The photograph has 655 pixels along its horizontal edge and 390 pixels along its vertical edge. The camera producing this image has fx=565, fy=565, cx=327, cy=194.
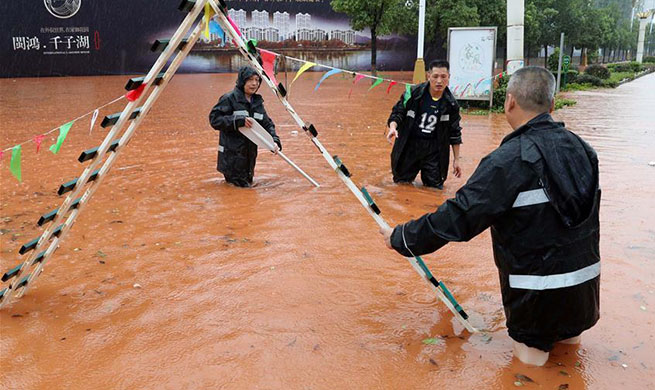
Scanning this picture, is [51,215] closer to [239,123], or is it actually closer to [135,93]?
[135,93]

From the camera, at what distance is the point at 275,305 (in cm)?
388

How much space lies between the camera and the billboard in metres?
26.0

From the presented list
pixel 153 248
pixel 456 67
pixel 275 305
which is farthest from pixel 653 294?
pixel 456 67

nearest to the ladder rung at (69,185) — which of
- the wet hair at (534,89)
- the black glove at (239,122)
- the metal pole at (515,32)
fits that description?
the wet hair at (534,89)

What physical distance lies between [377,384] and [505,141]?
144cm

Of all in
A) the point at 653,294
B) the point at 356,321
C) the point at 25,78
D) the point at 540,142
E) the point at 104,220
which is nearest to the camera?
the point at 540,142

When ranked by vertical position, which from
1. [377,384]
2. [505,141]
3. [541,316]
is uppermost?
[505,141]

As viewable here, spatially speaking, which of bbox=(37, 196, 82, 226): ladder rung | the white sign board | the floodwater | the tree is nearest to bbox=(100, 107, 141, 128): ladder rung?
bbox=(37, 196, 82, 226): ladder rung

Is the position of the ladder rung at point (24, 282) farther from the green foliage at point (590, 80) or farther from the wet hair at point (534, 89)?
the green foliage at point (590, 80)

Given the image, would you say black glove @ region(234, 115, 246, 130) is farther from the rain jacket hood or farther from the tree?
the tree

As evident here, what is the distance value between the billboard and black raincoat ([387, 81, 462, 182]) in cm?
1926

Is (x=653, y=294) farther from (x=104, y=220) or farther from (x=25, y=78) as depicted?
(x=25, y=78)

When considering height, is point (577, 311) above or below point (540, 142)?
below

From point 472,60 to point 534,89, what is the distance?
12.9 meters
